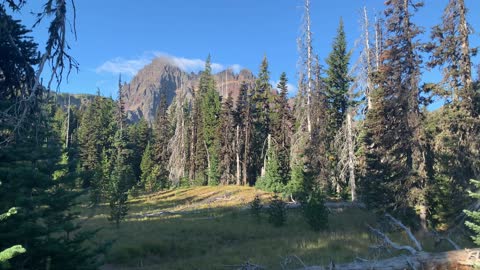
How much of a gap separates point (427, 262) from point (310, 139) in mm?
24309

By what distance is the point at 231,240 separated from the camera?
2064 cm

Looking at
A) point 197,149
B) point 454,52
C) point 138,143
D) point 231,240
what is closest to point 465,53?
point 454,52

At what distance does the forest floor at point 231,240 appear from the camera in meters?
13.4

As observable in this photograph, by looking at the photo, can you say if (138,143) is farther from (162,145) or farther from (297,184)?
(297,184)

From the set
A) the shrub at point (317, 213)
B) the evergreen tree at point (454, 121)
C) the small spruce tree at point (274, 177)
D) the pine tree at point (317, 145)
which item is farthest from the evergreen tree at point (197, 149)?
the evergreen tree at point (454, 121)

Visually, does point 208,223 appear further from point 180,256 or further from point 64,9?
point 64,9

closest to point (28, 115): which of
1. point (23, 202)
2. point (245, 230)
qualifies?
point (23, 202)

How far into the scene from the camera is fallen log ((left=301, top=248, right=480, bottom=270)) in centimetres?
966

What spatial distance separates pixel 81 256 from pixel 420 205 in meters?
16.8

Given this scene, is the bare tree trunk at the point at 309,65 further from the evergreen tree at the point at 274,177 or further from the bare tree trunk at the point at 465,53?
the bare tree trunk at the point at 465,53

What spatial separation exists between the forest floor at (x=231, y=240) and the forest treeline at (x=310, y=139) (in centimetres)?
210

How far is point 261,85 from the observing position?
54.4m

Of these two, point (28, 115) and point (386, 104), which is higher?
point (386, 104)

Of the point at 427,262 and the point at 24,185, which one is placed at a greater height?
the point at 24,185
